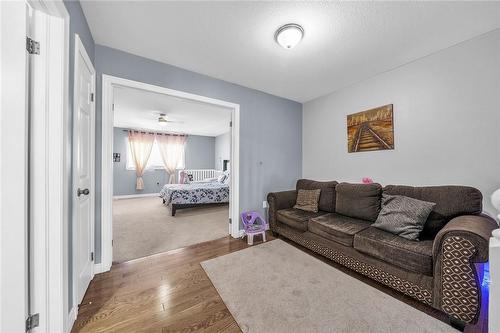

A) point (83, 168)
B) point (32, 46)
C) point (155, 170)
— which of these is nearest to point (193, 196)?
point (83, 168)

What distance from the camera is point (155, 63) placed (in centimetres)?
229

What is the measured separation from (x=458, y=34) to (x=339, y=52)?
1.08 meters

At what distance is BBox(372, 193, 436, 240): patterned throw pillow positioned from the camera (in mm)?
1708

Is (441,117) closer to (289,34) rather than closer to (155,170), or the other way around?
(289,34)

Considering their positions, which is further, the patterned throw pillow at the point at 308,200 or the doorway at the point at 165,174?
the doorway at the point at 165,174

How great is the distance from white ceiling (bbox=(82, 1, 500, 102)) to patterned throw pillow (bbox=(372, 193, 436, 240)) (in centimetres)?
168

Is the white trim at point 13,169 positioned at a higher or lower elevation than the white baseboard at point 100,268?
higher

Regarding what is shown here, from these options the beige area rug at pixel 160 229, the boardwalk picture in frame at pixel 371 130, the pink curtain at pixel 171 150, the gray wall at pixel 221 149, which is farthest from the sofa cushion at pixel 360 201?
the pink curtain at pixel 171 150

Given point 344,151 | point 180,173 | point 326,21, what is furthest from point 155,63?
point 180,173

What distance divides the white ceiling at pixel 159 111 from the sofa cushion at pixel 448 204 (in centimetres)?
297

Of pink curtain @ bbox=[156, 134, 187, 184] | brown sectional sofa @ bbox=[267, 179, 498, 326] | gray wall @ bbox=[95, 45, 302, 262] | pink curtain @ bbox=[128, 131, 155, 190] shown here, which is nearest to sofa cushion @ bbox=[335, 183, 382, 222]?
brown sectional sofa @ bbox=[267, 179, 498, 326]

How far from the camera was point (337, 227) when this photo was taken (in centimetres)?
207

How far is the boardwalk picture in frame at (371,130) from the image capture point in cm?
249

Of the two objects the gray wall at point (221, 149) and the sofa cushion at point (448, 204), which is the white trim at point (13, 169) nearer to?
the sofa cushion at point (448, 204)
